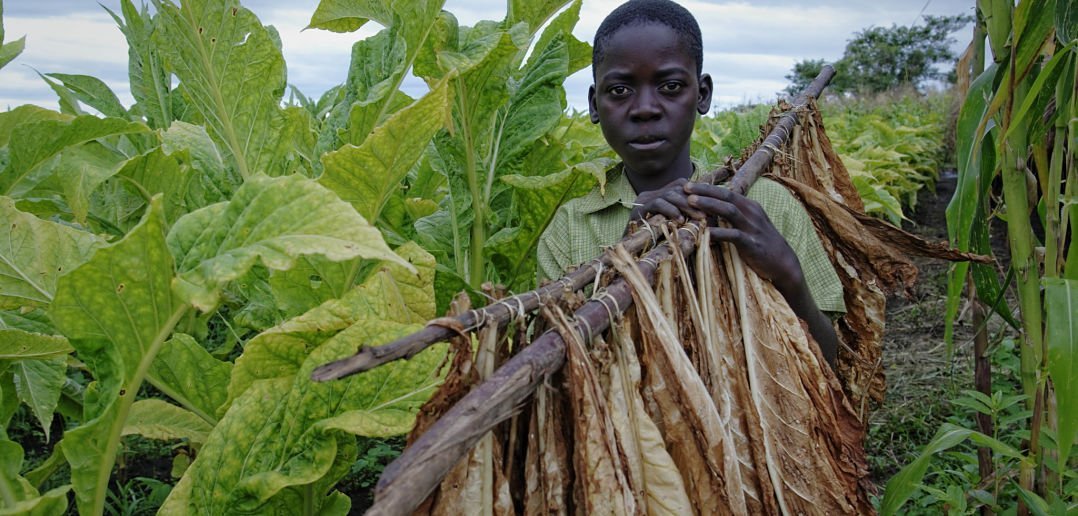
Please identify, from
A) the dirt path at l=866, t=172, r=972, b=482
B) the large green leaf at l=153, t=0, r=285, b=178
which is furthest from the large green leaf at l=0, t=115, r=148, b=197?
the dirt path at l=866, t=172, r=972, b=482

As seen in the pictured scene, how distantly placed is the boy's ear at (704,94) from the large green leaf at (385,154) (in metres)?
0.89

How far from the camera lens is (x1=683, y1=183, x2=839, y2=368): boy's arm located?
1.47 meters

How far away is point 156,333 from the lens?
115 centimetres

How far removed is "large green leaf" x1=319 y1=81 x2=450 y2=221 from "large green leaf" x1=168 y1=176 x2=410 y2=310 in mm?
367

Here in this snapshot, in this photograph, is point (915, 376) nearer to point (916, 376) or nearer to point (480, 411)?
point (916, 376)

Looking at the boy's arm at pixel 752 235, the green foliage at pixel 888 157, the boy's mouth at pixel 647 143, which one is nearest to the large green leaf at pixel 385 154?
the boy's arm at pixel 752 235

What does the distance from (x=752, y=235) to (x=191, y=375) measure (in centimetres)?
108

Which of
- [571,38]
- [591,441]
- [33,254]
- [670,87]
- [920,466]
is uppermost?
[571,38]

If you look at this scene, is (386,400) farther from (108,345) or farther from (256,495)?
(108,345)

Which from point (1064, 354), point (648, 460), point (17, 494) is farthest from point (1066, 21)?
point (17, 494)

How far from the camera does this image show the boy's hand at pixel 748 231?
1.47m

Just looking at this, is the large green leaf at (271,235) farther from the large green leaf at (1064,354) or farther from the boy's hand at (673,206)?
the large green leaf at (1064,354)

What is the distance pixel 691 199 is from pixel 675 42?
571mm

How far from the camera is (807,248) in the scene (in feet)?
6.28
